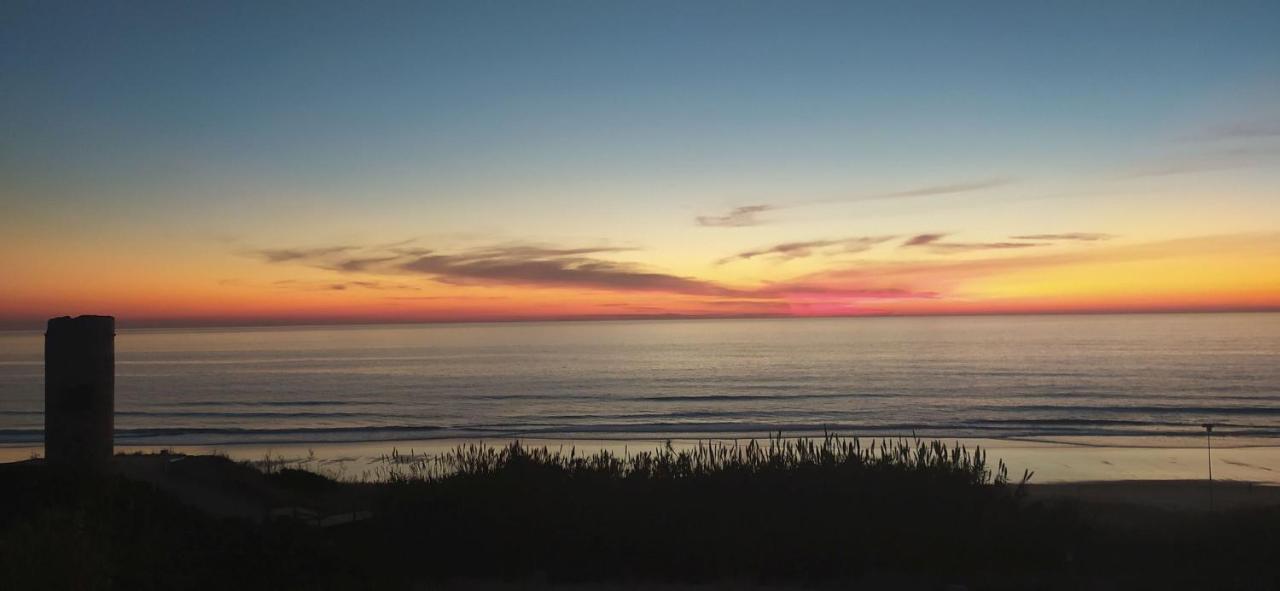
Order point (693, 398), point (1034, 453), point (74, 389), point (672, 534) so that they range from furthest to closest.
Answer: point (693, 398), point (1034, 453), point (74, 389), point (672, 534)

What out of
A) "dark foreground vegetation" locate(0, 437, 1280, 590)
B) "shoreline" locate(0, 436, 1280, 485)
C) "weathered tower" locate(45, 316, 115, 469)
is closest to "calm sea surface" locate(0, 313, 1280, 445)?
"shoreline" locate(0, 436, 1280, 485)

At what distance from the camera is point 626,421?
36.7 m

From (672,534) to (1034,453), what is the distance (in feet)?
62.7

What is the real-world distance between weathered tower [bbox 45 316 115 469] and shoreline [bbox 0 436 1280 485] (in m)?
8.30

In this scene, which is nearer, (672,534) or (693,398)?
(672,534)

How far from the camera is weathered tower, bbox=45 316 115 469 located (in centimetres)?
1175

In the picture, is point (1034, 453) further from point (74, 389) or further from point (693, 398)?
point (74, 389)

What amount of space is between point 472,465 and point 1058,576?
8.10 meters

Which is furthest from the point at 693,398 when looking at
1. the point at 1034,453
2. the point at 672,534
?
the point at 672,534

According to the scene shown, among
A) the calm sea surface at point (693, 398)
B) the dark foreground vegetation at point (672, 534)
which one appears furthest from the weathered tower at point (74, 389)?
the calm sea surface at point (693, 398)

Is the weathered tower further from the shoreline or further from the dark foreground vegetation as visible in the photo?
the shoreline

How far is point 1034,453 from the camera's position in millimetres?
25812

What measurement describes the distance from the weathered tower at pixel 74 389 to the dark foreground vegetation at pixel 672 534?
0.53 metres

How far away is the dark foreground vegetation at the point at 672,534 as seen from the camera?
8555 millimetres
